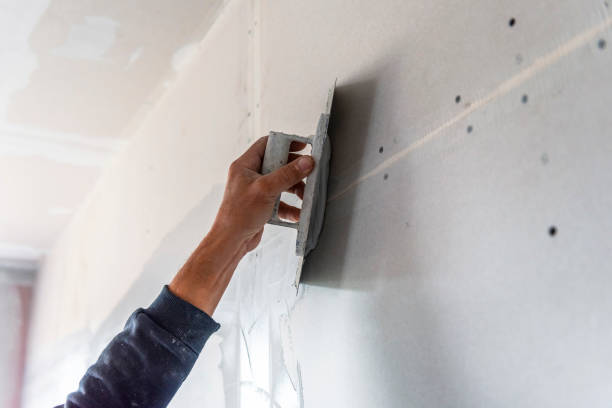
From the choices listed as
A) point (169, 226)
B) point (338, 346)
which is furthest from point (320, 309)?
point (169, 226)

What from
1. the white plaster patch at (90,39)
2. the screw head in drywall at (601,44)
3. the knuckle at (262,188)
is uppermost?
the white plaster patch at (90,39)

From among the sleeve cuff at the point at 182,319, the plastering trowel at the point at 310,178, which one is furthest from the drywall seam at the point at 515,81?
the sleeve cuff at the point at 182,319

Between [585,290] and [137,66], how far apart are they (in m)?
1.83

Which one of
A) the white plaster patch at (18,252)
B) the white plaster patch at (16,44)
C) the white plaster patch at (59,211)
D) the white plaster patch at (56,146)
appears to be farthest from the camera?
the white plaster patch at (18,252)

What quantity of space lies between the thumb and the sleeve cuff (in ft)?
0.85

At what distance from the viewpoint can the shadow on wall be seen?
104 centimetres

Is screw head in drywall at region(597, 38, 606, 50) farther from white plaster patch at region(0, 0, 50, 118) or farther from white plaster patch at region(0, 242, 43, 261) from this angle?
white plaster patch at region(0, 242, 43, 261)

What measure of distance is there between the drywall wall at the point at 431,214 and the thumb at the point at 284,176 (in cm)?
10

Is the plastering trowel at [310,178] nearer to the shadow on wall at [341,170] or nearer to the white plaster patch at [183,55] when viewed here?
the shadow on wall at [341,170]

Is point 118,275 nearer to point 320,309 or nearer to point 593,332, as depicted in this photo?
point 320,309

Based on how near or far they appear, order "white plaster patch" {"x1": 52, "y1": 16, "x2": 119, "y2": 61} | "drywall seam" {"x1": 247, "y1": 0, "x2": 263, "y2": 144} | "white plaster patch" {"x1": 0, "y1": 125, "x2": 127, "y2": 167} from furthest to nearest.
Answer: "white plaster patch" {"x1": 0, "y1": 125, "x2": 127, "y2": 167}
"white plaster patch" {"x1": 52, "y1": 16, "x2": 119, "y2": 61}
"drywall seam" {"x1": 247, "y1": 0, "x2": 263, "y2": 144}

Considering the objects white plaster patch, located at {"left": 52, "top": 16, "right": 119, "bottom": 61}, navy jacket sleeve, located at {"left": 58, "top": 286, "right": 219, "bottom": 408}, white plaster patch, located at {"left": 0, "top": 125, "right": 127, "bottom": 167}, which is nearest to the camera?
navy jacket sleeve, located at {"left": 58, "top": 286, "right": 219, "bottom": 408}

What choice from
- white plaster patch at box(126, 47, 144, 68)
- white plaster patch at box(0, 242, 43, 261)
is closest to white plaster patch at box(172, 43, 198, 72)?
white plaster patch at box(126, 47, 144, 68)

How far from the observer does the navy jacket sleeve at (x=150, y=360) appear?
3.26 ft
